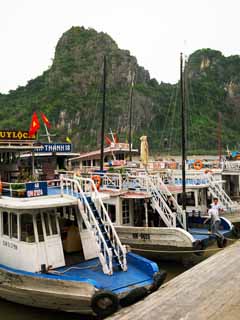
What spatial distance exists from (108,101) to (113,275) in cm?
9869

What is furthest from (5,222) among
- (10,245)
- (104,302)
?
(104,302)

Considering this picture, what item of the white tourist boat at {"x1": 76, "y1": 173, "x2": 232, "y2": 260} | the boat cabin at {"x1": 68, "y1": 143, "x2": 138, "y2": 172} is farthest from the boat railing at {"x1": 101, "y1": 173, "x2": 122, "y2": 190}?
the boat cabin at {"x1": 68, "y1": 143, "x2": 138, "y2": 172}

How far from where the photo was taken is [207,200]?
70.2 feet

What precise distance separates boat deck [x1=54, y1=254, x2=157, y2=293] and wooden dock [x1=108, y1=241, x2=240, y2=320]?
2.24 ft

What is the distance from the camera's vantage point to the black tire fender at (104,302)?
30.6 feet

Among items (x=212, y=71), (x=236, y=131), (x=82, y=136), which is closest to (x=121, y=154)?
(x=82, y=136)

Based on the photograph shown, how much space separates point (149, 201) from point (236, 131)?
99309 millimetres

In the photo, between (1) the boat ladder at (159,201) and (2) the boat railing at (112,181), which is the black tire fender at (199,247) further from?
(2) the boat railing at (112,181)

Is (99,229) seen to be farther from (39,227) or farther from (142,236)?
(142,236)

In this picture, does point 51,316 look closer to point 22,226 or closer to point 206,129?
point 22,226

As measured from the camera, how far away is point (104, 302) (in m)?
9.32

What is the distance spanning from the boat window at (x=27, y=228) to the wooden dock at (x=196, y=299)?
3.70 metres

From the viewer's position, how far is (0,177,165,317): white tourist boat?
980cm

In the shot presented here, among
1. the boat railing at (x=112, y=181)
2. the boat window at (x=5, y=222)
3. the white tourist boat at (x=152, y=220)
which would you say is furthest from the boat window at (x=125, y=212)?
the boat window at (x=5, y=222)
